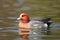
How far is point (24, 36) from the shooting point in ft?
43.4

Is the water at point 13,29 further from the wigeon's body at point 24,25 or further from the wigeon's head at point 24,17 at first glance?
the wigeon's head at point 24,17

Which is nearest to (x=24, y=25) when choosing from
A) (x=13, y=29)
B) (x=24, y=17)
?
(x=24, y=17)

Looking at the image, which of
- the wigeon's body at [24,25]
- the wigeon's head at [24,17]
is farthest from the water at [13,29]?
the wigeon's head at [24,17]

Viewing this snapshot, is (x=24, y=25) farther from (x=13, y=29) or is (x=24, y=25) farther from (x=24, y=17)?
(x=13, y=29)

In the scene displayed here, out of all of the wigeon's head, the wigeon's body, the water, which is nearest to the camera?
the water

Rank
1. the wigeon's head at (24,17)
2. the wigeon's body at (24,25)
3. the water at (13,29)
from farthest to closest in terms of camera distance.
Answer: the wigeon's head at (24,17), the wigeon's body at (24,25), the water at (13,29)

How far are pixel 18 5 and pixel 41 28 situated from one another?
17.5 feet

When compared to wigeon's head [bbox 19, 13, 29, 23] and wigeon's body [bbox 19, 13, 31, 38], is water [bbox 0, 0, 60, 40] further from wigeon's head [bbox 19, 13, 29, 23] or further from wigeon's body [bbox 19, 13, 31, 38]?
wigeon's head [bbox 19, 13, 29, 23]

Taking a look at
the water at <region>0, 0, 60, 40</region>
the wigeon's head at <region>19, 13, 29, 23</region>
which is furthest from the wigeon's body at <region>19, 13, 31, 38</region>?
the water at <region>0, 0, 60, 40</region>

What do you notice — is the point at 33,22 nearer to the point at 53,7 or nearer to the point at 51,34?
the point at 51,34

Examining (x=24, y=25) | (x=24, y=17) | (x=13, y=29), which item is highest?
(x=24, y=17)

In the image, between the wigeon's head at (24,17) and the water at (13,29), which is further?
the wigeon's head at (24,17)

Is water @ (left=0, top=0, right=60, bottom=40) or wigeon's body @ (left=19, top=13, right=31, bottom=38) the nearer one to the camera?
water @ (left=0, top=0, right=60, bottom=40)

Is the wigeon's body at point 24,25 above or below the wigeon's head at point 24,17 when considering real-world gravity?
below
